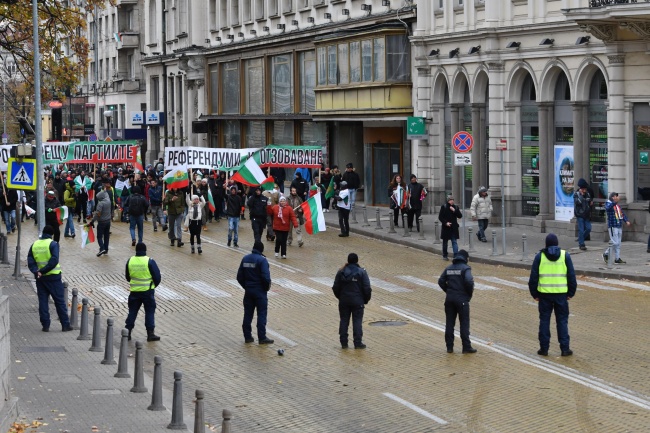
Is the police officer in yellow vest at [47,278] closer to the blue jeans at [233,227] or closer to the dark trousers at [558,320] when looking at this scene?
the dark trousers at [558,320]

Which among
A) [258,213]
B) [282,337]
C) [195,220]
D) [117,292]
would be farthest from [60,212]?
[282,337]

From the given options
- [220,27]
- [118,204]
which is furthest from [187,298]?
[220,27]

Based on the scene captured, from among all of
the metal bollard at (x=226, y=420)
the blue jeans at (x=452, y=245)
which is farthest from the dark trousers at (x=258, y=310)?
the blue jeans at (x=452, y=245)

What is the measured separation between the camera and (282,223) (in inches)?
1214

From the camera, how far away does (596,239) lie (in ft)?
110

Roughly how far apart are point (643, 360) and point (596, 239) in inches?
654

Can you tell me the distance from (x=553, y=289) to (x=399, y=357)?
2325 mm

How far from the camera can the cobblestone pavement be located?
1430 centimetres

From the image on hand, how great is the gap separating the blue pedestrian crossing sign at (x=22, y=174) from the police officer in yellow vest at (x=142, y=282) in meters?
8.43

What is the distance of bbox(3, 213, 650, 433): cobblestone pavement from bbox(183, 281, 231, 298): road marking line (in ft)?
0.16

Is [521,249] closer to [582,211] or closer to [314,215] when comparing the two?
[582,211]

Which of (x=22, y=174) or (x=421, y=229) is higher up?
(x=22, y=174)

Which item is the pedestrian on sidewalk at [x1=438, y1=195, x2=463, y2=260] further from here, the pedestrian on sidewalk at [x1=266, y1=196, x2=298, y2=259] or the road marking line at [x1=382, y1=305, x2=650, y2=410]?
the road marking line at [x1=382, y1=305, x2=650, y2=410]

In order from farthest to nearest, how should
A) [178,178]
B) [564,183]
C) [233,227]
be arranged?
[178,178] → [564,183] → [233,227]
